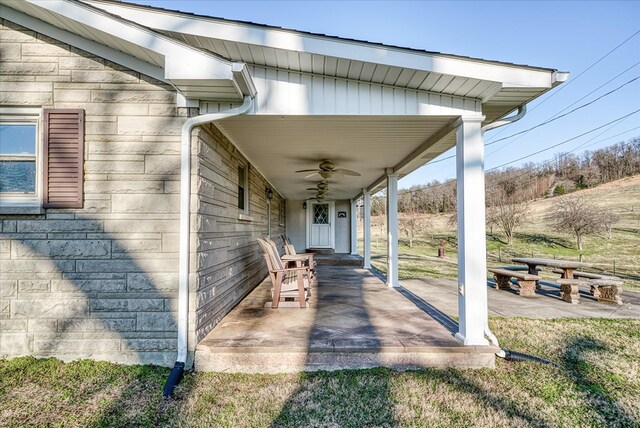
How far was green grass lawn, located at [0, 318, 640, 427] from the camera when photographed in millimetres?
2305

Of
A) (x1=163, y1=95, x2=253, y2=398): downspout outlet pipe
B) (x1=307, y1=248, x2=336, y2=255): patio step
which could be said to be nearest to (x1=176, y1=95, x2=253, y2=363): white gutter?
(x1=163, y1=95, x2=253, y2=398): downspout outlet pipe

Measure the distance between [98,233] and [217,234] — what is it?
111 centimetres

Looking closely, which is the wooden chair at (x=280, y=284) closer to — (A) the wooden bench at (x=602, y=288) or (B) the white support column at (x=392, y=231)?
(B) the white support column at (x=392, y=231)

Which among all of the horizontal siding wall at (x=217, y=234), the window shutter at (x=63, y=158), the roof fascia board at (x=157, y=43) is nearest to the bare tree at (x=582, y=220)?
the horizontal siding wall at (x=217, y=234)

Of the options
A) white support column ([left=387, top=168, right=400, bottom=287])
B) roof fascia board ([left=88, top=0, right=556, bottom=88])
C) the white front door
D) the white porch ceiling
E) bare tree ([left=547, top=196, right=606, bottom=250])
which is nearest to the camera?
roof fascia board ([left=88, top=0, right=556, bottom=88])

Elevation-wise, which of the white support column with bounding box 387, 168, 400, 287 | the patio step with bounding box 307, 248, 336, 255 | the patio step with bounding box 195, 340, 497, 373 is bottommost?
the patio step with bounding box 195, 340, 497, 373

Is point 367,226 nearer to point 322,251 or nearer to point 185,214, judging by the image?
point 322,251

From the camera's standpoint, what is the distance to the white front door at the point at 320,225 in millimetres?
13688

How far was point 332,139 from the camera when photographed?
14.4 feet

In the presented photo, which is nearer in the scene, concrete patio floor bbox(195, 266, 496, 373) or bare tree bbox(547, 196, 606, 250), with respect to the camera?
concrete patio floor bbox(195, 266, 496, 373)

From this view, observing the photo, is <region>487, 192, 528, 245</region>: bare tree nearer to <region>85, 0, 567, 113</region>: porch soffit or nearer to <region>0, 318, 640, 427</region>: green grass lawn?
<region>0, 318, 640, 427</region>: green grass lawn

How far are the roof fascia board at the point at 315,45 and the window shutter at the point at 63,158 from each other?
3.38ft

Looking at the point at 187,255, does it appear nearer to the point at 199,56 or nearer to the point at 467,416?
the point at 199,56

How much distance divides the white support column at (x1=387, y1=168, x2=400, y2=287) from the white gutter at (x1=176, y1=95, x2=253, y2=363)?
13.3ft
